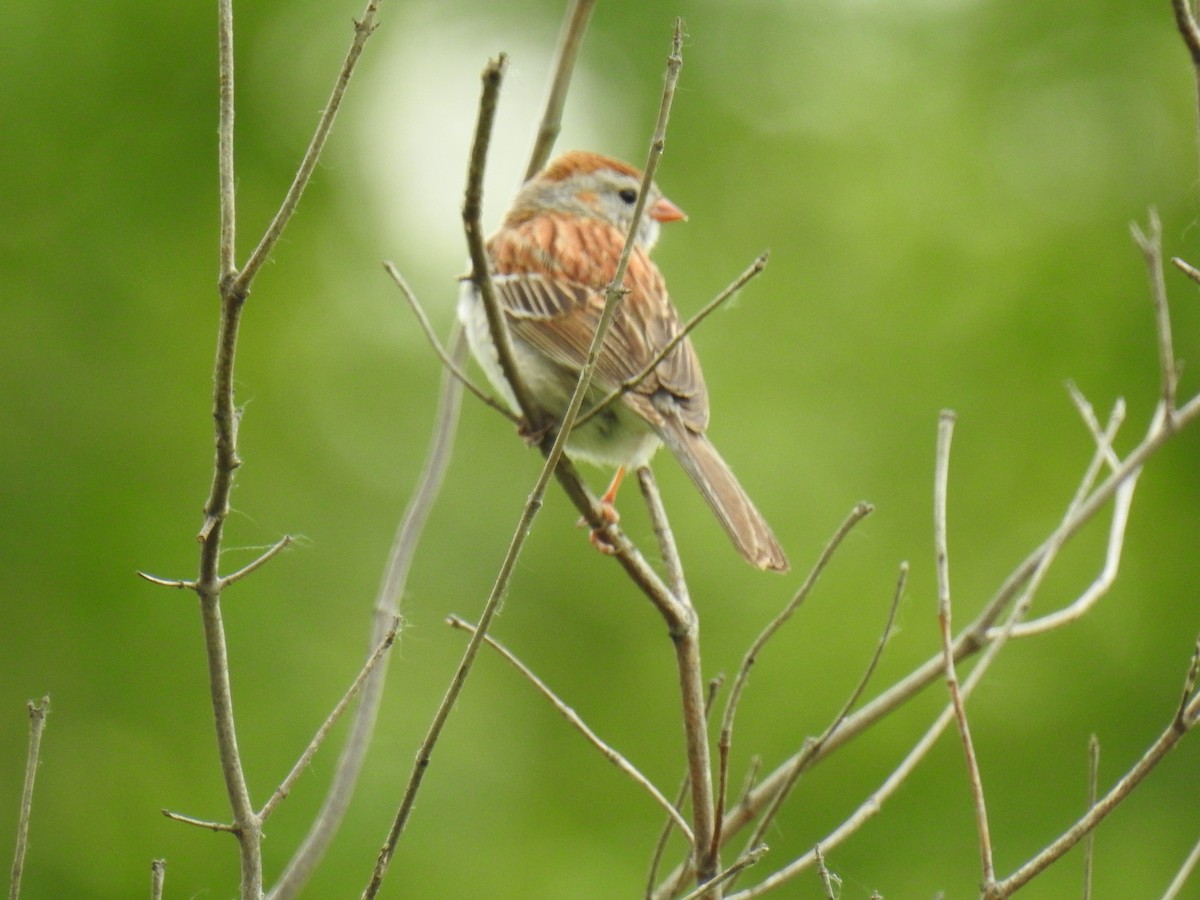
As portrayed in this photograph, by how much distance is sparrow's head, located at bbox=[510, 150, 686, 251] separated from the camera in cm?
564

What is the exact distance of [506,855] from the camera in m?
8.58

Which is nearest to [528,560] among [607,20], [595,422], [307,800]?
[307,800]

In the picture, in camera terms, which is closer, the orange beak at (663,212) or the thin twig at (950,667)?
the thin twig at (950,667)

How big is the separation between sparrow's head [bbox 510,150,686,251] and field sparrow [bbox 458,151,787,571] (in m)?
0.19

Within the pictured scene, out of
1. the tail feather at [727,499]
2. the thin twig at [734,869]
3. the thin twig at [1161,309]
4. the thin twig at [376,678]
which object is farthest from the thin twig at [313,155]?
the tail feather at [727,499]

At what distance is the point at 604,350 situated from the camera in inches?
178

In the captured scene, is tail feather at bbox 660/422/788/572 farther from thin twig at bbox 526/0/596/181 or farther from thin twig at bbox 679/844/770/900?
thin twig at bbox 679/844/770/900

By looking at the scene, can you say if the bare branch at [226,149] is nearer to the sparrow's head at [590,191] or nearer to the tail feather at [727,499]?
the tail feather at [727,499]

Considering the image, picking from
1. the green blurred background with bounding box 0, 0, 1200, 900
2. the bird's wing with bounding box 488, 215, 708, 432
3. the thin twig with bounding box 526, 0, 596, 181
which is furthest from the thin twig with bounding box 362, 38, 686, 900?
the green blurred background with bounding box 0, 0, 1200, 900

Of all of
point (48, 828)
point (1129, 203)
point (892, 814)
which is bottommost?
point (48, 828)

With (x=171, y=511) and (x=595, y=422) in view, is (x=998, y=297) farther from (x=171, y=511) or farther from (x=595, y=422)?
(x=595, y=422)

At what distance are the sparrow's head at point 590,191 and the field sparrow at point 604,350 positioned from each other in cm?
19

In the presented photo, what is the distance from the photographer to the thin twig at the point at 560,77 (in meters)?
3.38

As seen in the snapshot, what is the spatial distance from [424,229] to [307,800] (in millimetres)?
5662
